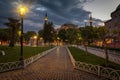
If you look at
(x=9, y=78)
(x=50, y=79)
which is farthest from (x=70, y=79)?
(x=9, y=78)

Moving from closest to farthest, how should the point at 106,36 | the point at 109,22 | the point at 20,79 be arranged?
the point at 20,79 < the point at 106,36 < the point at 109,22

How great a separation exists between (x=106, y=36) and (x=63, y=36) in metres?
110

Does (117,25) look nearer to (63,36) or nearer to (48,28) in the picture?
(48,28)

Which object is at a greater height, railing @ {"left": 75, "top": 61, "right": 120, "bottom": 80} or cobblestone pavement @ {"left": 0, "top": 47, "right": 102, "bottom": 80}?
railing @ {"left": 75, "top": 61, "right": 120, "bottom": 80}

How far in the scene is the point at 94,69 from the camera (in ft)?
44.0

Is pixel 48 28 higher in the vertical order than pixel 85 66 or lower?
higher

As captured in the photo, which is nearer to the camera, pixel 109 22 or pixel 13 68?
pixel 13 68

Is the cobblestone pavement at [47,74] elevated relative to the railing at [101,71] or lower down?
lower down

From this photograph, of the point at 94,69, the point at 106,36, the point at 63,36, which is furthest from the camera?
the point at 63,36

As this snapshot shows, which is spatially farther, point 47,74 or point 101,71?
point 47,74

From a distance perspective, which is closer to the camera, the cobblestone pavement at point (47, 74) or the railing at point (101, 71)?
the railing at point (101, 71)

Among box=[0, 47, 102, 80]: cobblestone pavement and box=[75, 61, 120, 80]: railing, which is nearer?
box=[75, 61, 120, 80]: railing

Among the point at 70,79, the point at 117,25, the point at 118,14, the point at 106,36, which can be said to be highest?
the point at 118,14

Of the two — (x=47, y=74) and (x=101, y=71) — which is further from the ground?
(x=101, y=71)
